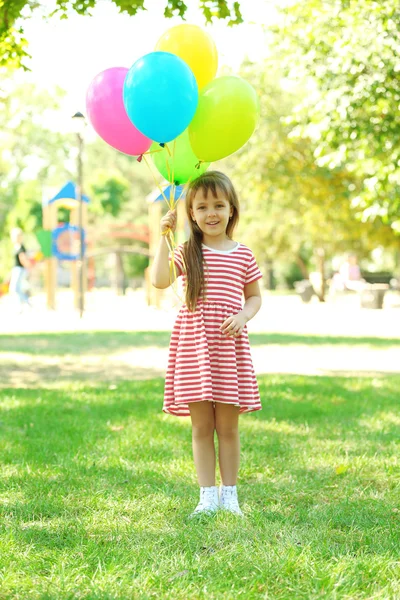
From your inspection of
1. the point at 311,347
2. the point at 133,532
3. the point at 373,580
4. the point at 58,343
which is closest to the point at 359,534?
the point at 373,580

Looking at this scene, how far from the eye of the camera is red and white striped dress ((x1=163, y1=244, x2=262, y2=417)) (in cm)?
350

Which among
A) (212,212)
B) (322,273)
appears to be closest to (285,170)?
(322,273)

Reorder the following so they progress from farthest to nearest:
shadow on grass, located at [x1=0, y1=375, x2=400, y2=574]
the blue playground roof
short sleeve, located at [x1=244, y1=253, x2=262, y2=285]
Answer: the blue playground roof < short sleeve, located at [x1=244, y1=253, x2=262, y2=285] < shadow on grass, located at [x1=0, y1=375, x2=400, y2=574]

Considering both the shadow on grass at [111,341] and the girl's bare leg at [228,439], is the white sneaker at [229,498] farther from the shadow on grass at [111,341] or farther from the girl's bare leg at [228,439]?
the shadow on grass at [111,341]

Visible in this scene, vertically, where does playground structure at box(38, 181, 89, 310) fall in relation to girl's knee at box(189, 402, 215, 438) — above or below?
above

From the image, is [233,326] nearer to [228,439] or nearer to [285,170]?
[228,439]

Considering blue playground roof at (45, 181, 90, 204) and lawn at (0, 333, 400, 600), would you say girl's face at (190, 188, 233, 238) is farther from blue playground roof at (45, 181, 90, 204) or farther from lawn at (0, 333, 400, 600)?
blue playground roof at (45, 181, 90, 204)

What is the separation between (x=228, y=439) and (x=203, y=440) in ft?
0.40

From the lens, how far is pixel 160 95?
11.4 ft

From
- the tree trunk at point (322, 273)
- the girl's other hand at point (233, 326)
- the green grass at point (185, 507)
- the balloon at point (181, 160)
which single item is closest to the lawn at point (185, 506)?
the green grass at point (185, 507)

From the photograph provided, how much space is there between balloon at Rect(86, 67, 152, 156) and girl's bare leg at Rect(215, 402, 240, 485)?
1433 mm

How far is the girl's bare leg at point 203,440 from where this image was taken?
3609mm

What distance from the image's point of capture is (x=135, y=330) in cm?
1430

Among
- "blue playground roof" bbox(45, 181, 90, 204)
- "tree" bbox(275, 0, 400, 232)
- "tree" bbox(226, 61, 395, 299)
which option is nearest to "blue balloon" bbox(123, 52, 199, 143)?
"tree" bbox(275, 0, 400, 232)
